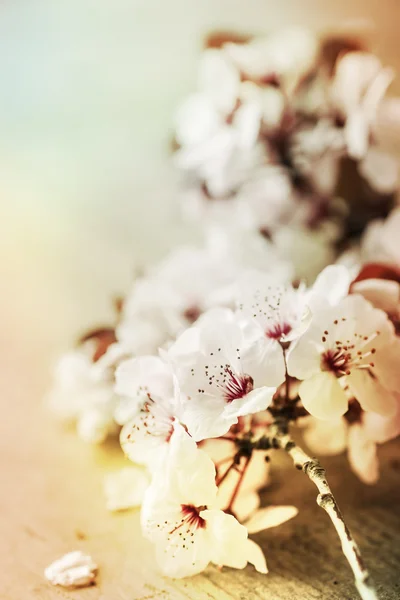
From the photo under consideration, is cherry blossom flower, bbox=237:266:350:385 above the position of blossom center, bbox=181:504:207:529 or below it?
above

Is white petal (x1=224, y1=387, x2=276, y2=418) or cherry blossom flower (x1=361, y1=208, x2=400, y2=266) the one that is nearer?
white petal (x1=224, y1=387, x2=276, y2=418)

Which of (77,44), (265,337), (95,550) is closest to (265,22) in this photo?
(77,44)

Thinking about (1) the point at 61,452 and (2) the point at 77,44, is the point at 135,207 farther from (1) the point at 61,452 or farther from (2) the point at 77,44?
(1) the point at 61,452

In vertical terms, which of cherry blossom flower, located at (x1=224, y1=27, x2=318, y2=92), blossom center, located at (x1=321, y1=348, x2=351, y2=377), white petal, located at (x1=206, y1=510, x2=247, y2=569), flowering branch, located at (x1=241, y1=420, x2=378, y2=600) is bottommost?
white petal, located at (x1=206, y1=510, x2=247, y2=569)

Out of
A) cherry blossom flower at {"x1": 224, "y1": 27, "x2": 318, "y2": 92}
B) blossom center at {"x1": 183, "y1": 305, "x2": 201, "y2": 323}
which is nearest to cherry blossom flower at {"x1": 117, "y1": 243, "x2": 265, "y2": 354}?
blossom center at {"x1": 183, "y1": 305, "x2": 201, "y2": 323}

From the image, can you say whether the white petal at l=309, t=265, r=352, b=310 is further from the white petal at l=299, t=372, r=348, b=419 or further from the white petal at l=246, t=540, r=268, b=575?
the white petal at l=246, t=540, r=268, b=575

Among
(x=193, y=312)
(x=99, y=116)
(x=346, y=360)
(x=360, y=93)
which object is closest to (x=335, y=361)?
(x=346, y=360)
